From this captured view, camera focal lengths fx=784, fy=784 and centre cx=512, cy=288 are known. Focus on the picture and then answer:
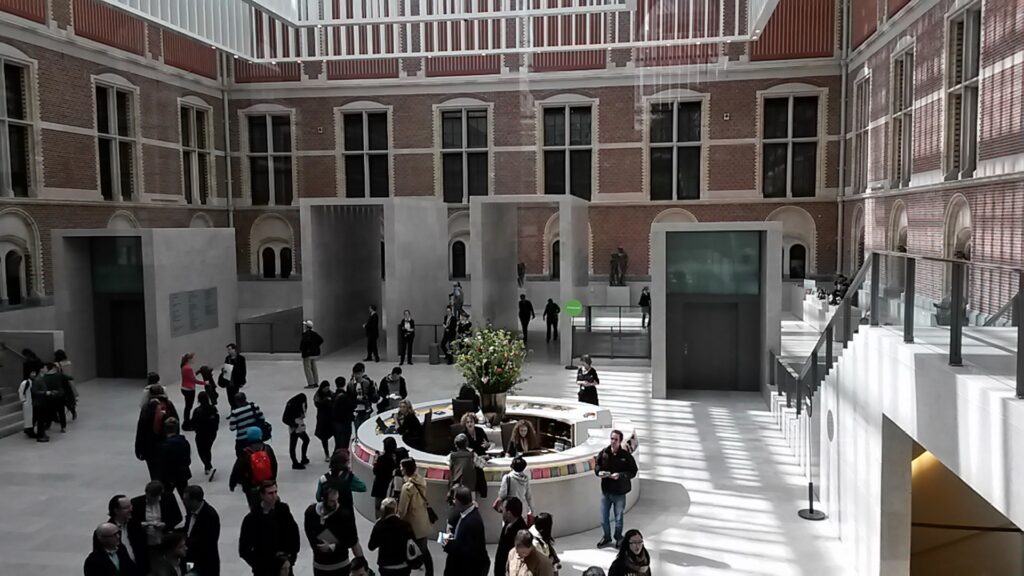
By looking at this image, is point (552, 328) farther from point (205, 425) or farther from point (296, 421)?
point (205, 425)

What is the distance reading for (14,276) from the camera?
67.9 ft

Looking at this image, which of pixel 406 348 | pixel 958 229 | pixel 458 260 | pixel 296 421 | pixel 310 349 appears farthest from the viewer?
pixel 458 260

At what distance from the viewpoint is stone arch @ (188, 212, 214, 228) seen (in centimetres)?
2806

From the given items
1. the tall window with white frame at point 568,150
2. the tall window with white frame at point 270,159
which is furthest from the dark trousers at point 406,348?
the tall window with white frame at point 270,159

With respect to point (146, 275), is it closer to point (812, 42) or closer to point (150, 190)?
point (150, 190)

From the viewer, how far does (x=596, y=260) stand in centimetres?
2883

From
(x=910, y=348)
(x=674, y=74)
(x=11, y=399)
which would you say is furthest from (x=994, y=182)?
(x=11, y=399)

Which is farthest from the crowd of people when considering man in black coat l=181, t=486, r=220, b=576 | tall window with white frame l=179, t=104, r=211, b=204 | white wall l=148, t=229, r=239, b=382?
tall window with white frame l=179, t=104, r=211, b=204

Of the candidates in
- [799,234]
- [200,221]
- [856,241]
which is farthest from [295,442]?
[799,234]

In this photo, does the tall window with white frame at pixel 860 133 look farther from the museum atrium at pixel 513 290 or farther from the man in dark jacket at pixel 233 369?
the man in dark jacket at pixel 233 369

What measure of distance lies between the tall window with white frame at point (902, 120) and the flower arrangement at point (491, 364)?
49.4ft

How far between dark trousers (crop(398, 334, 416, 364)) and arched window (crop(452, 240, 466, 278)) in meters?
11.3

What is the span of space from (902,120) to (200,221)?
2328cm

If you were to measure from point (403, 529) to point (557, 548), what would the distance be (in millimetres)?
2726
